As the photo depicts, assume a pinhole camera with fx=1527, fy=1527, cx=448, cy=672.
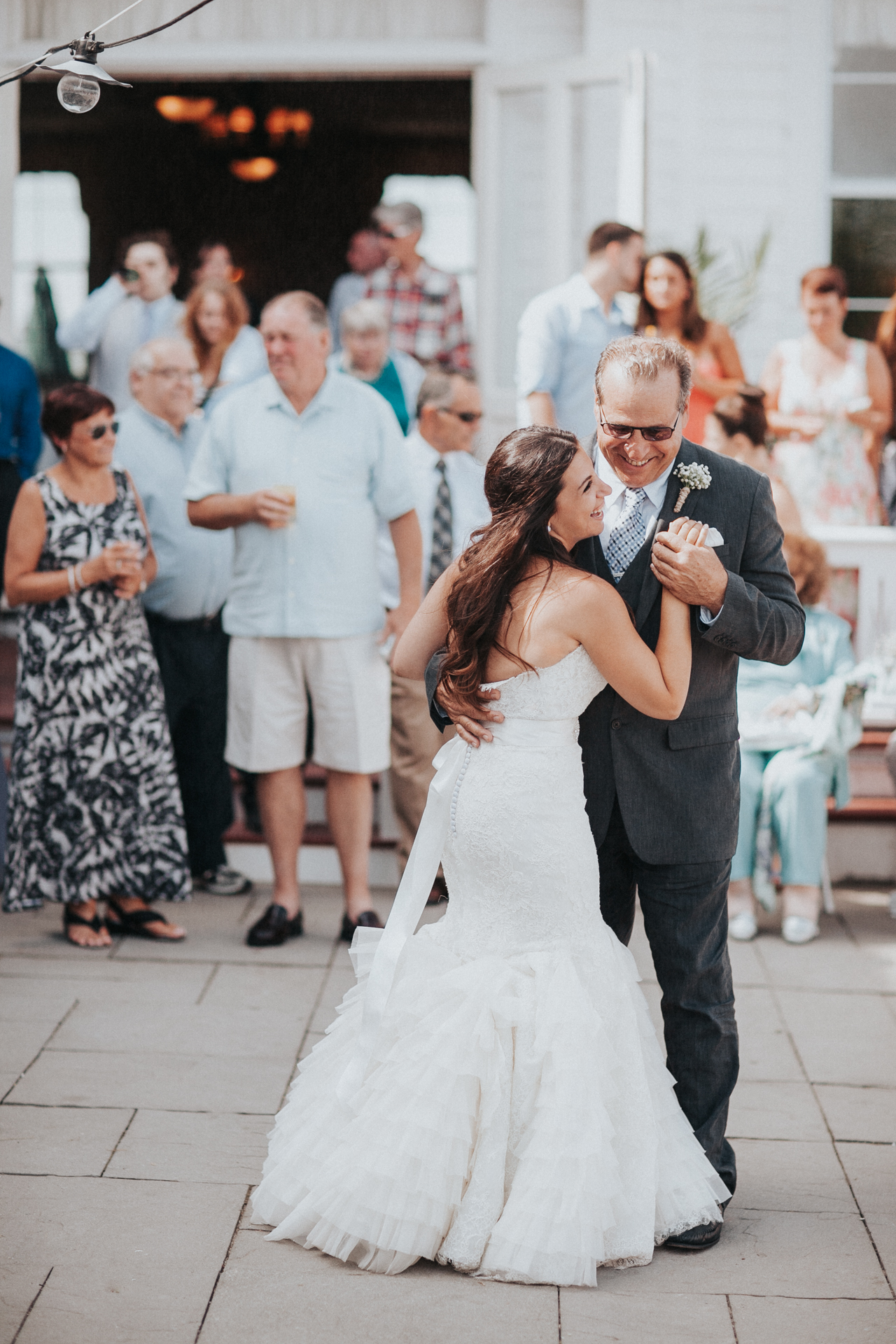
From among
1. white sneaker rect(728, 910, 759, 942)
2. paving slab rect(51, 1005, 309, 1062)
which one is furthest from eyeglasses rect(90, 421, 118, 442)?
white sneaker rect(728, 910, 759, 942)

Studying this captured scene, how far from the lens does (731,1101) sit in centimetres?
376

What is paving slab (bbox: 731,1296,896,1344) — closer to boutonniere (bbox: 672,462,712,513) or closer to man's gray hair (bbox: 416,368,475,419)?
boutonniere (bbox: 672,462,712,513)

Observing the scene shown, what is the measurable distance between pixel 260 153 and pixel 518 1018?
1037 cm

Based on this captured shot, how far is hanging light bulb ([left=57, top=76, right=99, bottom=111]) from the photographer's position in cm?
331

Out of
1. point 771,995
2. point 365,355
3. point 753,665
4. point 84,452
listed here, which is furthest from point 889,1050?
point 365,355

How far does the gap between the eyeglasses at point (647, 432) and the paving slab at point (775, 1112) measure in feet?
5.58

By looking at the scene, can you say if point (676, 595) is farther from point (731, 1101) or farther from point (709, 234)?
point (709, 234)

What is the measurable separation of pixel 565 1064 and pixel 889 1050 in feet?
5.63

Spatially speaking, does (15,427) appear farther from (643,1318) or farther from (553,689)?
(643,1318)

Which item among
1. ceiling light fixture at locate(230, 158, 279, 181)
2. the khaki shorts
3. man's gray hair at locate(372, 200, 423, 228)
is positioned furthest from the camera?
A: ceiling light fixture at locate(230, 158, 279, 181)

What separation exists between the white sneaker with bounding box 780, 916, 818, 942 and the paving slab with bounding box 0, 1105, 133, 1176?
7.97 feet

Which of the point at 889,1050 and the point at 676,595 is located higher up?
the point at 676,595

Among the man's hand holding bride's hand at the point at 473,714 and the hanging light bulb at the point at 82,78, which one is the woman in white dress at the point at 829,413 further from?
the man's hand holding bride's hand at the point at 473,714

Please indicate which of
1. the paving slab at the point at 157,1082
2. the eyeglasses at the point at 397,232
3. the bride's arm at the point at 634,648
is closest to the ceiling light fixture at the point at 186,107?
the eyeglasses at the point at 397,232
